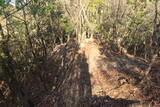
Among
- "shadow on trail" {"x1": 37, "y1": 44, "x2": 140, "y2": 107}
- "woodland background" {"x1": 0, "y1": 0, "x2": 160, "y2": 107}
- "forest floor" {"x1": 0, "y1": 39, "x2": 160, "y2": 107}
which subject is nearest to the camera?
"shadow on trail" {"x1": 37, "y1": 44, "x2": 140, "y2": 107}

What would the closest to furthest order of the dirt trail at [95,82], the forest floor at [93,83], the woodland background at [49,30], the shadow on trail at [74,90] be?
the shadow on trail at [74,90], the forest floor at [93,83], the dirt trail at [95,82], the woodland background at [49,30]

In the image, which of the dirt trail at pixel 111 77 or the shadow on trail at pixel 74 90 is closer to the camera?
the shadow on trail at pixel 74 90

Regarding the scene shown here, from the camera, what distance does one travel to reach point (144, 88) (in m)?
12.4

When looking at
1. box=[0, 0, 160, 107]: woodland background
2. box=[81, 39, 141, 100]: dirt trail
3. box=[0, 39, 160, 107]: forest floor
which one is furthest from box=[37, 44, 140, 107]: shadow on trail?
box=[0, 0, 160, 107]: woodland background

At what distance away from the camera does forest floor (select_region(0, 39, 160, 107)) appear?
11.8 metres

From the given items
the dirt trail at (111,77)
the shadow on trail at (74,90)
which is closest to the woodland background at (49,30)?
the shadow on trail at (74,90)

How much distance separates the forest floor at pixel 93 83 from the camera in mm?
11812

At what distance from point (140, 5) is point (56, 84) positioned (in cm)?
1491

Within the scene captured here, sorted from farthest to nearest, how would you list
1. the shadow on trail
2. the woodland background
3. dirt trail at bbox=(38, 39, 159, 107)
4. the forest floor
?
the woodland background
dirt trail at bbox=(38, 39, 159, 107)
the forest floor
the shadow on trail

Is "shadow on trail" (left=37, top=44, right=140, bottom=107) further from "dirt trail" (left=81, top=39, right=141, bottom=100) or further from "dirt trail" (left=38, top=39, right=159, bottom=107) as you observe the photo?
"dirt trail" (left=81, top=39, right=141, bottom=100)

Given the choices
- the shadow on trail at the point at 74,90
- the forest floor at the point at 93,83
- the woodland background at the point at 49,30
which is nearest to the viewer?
the shadow on trail at the point at 74,90

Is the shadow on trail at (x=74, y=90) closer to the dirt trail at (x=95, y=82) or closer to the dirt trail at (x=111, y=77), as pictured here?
the dirt trail at (x=95, y=82)

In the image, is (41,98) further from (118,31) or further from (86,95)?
(118,31)

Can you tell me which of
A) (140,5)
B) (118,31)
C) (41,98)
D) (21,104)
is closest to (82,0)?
(140,5)
